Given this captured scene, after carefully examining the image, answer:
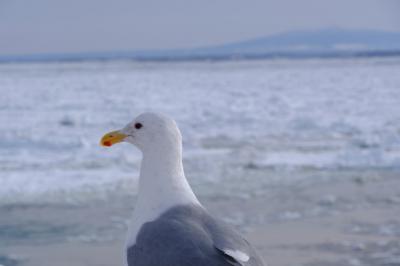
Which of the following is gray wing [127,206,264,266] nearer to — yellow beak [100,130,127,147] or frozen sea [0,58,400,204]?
yellow beak [100,130,127,147]

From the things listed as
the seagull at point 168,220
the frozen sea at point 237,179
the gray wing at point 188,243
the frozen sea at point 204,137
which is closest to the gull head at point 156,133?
the seagull at point 168,220

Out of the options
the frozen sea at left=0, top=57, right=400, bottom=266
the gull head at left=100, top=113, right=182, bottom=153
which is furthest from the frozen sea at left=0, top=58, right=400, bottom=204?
the gull head at left=100, top=113, right=182, bottom=153

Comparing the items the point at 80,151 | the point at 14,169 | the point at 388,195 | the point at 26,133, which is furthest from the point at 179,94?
the point at 388,195

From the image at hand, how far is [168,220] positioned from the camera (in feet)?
8.07

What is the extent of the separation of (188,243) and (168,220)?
0.17 meters

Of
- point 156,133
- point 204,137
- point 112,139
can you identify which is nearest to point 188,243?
point 156,133

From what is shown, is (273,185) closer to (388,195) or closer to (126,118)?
(388,195)

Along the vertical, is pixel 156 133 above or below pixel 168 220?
above

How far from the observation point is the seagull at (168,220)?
7.50 feet

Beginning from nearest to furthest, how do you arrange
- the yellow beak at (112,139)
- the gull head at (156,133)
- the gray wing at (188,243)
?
the gray wing at (188,243) → the gull head at (156,133) → the yellow beak at (112,139)

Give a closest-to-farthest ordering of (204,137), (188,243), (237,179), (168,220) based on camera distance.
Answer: (188,243) → (168,220) → (237,179) → (204,137)

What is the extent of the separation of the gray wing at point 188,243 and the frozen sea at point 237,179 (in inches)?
70.9

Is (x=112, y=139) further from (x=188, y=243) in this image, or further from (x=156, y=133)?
(x=188, y=243)

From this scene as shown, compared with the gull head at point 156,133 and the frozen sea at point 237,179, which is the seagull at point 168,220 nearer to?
the gull head at point 156,133
